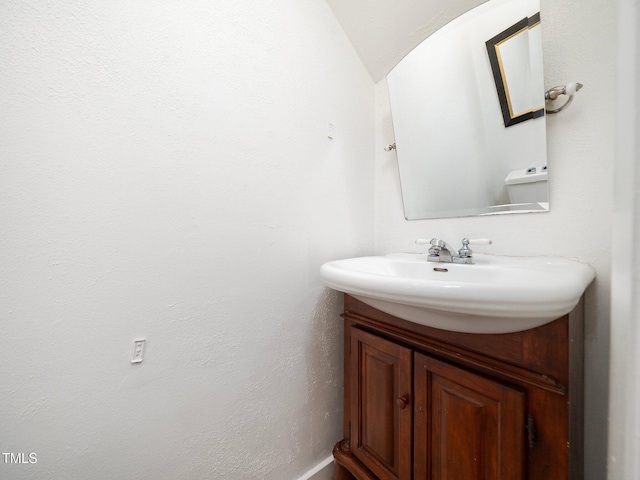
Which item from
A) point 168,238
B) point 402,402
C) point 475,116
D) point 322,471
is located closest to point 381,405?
point 402,402

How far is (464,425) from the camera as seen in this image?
1.83 feet

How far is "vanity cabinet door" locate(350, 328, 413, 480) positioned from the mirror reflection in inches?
22.6

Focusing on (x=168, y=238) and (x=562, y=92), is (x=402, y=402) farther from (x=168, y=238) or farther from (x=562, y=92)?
(x=562, y=92)

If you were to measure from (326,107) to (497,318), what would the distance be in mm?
943

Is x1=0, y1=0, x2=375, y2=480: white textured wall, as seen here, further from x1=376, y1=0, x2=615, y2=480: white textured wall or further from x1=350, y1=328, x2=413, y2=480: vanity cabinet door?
x1=376, y1=0, x2=615, y2=480: white textured wall

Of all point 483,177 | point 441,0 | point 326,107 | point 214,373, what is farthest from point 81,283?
point 441,0

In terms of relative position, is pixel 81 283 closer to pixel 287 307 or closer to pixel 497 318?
pixel 287 307

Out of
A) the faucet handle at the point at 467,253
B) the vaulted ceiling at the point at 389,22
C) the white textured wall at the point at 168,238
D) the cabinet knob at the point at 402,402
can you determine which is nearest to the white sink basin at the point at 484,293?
the faucet handle at the point at 467,253

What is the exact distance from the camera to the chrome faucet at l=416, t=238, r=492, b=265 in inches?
30.9


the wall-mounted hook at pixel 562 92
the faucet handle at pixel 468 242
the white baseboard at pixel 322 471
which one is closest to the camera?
the wall-mounted hook at pixel 562 92

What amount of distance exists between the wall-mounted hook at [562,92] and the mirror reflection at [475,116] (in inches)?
0.8

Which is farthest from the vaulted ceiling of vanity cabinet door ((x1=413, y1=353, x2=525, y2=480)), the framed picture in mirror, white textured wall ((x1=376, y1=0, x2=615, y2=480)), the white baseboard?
the white baseboard

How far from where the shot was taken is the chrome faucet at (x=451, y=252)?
785 mm

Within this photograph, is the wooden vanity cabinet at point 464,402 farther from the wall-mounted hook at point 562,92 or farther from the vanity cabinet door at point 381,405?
the wall-mounted hook at point 562,92
